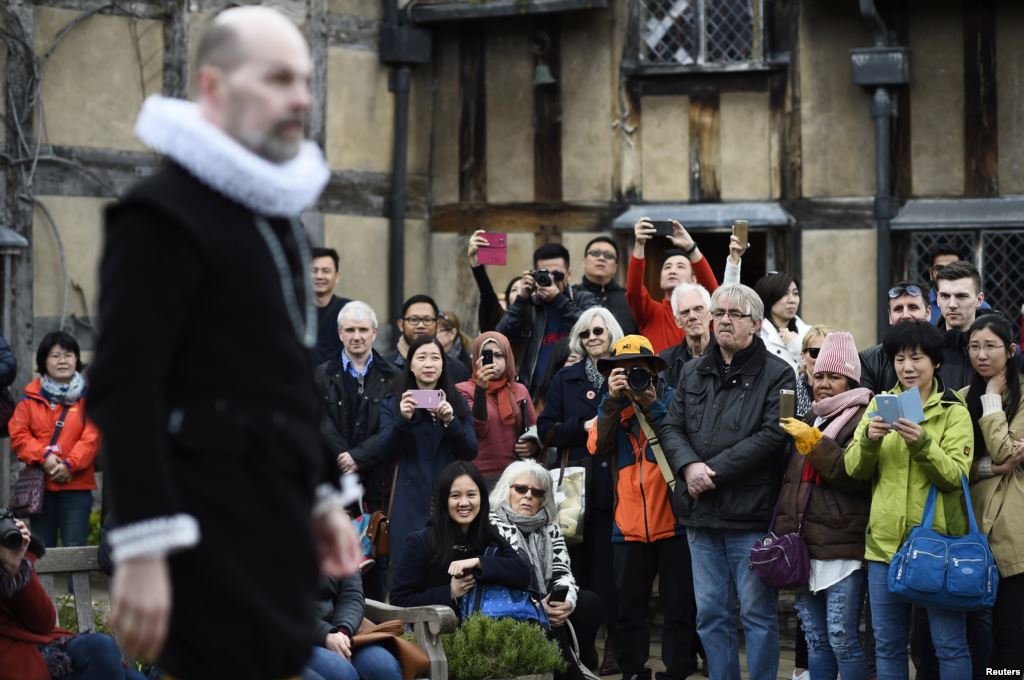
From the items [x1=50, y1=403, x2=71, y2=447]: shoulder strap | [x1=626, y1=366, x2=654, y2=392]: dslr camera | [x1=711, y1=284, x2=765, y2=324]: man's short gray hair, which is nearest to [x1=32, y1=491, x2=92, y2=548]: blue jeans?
[x1=50, y1=403, x2=71, y2=447]: shoulder strap

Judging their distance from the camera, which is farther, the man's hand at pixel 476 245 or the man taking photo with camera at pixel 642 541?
the man's hand at pixel 476 245

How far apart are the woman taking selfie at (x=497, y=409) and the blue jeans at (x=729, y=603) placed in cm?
168

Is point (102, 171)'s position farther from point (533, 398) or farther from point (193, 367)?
point (193, 367)

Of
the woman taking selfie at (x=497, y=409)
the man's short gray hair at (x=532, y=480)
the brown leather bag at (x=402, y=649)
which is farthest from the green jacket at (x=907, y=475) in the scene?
the woman taking selfie at (x=497, y=409)

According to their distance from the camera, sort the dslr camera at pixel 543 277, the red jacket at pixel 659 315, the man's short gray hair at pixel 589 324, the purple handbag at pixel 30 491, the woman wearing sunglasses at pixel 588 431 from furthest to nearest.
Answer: the purple handbag at pixel 30 491, the dslr camera at pixel 543 277, the red jacket at pixel 659 315, the man's short gray hair at pixel 589 324, the woman wearing sunglasses at pixel 588 431

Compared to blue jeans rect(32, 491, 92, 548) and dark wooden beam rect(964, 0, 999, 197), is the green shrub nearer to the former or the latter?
blue jeans rect(32, 491, 92, 548)

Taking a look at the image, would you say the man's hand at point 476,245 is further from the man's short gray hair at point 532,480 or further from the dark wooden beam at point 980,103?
the dark wooden beam at point 980,103

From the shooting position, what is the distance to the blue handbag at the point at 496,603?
718 centimetres

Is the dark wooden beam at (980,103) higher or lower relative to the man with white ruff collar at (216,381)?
higher

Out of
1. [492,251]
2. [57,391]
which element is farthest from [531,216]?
[57,391]

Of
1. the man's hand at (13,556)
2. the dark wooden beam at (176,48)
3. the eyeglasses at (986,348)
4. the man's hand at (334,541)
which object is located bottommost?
the man's hand at (13,556)

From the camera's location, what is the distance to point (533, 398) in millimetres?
9250

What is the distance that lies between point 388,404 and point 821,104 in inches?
237

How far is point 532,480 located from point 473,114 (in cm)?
684
